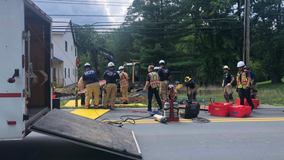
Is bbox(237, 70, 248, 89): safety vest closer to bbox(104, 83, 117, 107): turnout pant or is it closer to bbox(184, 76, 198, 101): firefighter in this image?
bbox(184, 76, 198, 101): firefighter

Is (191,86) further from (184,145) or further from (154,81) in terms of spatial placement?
(184,145)

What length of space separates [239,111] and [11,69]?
24.7 feet

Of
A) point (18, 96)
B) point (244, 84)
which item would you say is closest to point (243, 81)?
point (244, 84)

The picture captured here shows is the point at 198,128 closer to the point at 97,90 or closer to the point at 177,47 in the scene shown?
the point at 97,90

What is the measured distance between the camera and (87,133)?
4125 millimetres

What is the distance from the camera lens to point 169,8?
95.0 feet

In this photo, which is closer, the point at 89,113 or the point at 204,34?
the point at 89,113

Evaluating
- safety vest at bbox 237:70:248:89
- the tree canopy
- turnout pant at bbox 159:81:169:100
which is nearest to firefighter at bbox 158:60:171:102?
turnout pant at bbox 159:81:169:100

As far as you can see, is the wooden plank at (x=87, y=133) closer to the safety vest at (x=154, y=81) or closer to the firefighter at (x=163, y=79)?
the safety vest at (x=154, y=81)

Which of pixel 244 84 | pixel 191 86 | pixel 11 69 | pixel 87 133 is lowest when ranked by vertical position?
pixel 87 133

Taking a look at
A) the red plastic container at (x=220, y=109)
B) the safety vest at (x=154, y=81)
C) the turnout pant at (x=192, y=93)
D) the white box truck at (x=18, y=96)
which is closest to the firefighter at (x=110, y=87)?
the safety vest at (x=154, y=81)

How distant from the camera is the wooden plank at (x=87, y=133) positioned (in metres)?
3.72

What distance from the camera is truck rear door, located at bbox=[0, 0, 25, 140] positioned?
360 cm

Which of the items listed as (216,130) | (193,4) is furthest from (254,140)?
(193,4)
